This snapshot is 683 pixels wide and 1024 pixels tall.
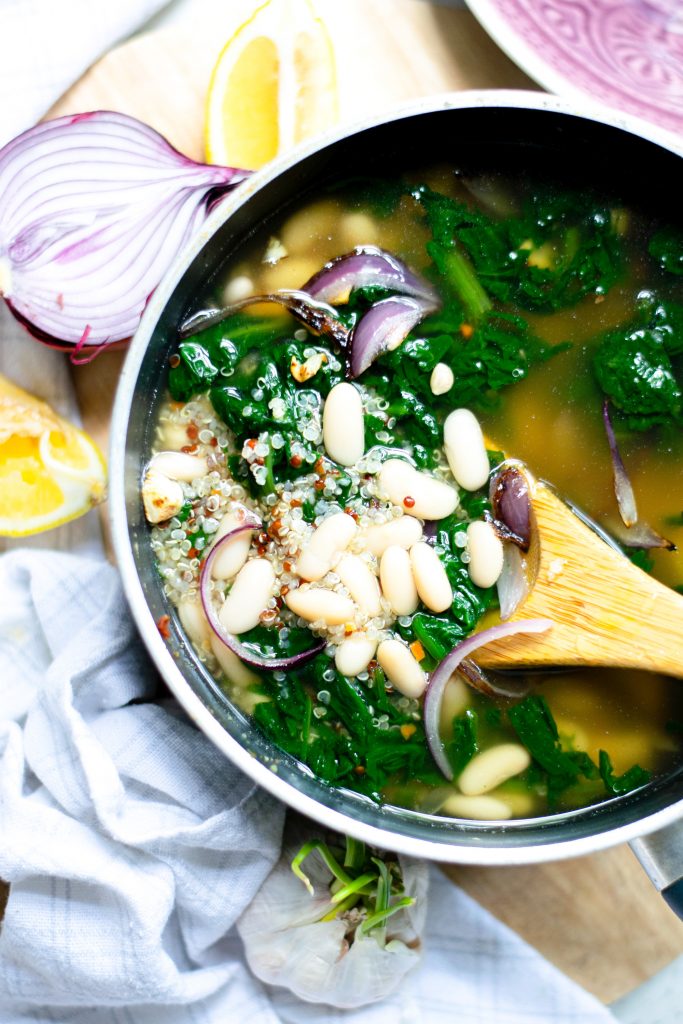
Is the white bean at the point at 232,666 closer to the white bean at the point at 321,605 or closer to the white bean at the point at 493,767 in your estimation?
the white bean at the point at 321,605

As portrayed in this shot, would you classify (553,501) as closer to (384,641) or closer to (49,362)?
(384,641)

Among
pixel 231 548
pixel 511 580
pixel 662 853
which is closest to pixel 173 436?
pixel 231 548

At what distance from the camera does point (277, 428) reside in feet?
4.19

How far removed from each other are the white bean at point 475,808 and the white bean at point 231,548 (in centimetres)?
44

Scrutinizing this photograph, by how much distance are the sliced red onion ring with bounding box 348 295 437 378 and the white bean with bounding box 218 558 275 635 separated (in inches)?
11.4

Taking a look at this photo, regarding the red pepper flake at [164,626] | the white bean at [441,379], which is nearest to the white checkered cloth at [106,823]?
the red pepper flake at [164,626]

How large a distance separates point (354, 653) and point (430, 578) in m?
0.14

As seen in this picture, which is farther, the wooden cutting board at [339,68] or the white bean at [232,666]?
the wooden cutting board at [339,68]

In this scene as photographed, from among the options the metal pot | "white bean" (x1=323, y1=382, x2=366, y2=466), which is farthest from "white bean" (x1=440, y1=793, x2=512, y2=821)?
"white bean" (x1=323, y1=382, x2=366, y2=466)

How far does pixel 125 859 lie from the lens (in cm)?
136

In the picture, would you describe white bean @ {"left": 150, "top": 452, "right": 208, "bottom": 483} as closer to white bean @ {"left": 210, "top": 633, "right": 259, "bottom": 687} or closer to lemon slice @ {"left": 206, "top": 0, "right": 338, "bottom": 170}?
white bean @ {"left": 210, "top": 633, "right": 259, "bottom": 687}

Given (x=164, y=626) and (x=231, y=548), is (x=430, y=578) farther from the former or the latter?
(x=164, y=626)

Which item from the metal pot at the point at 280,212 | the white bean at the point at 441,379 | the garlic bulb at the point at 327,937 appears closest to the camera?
the metal pot at the point at 280,212

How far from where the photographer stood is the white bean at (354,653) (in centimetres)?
125
